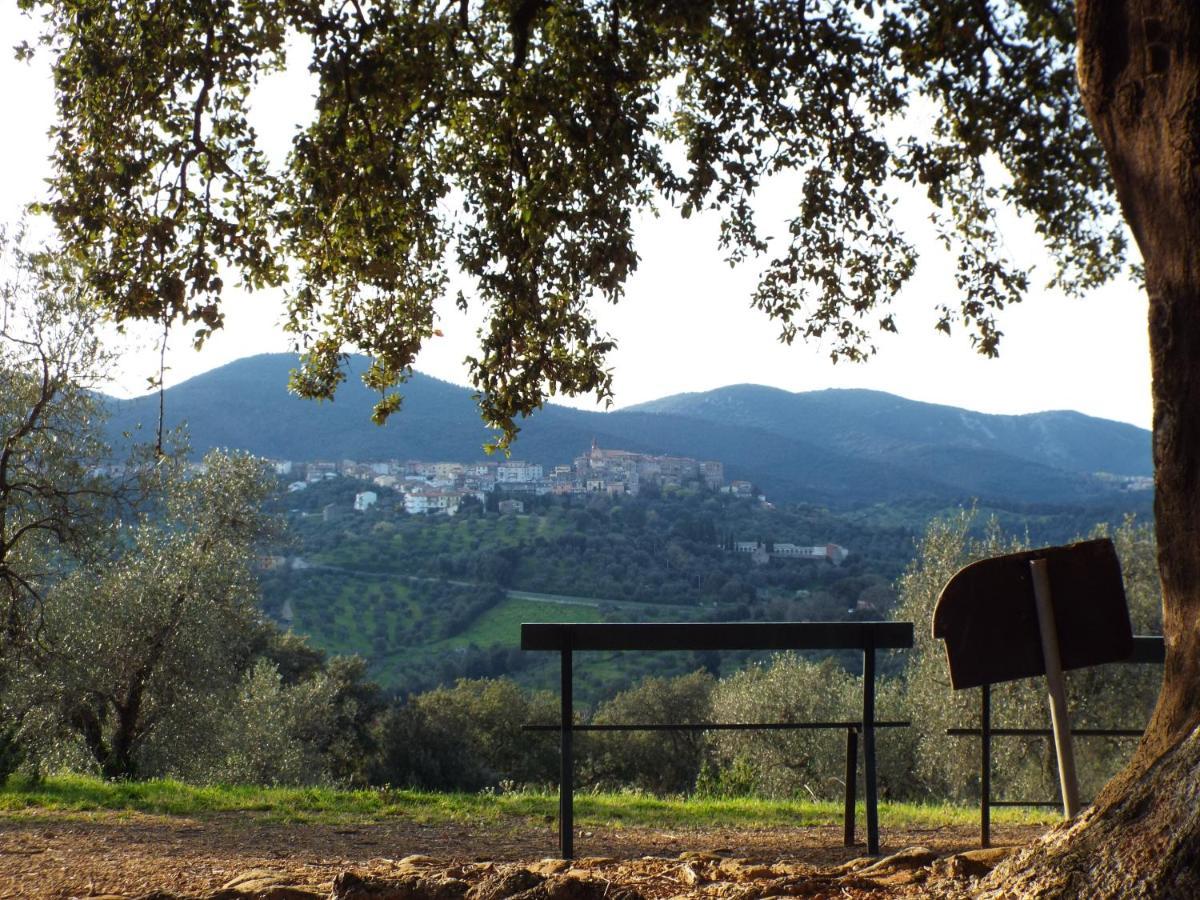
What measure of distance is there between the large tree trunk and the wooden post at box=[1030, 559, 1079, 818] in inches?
14.8

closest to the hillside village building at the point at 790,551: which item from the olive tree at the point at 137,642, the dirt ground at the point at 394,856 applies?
Answer: the olive tree at the point at 137,642

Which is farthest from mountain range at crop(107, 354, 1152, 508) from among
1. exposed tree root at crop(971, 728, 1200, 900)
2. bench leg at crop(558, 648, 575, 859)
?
exposed tree root at crop(971, 728, 1200, 900)

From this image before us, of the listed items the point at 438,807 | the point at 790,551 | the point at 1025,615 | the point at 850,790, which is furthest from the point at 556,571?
the point at 1025,615

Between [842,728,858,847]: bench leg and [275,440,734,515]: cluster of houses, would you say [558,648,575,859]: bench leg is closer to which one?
[842,728,858,847]: bench leg

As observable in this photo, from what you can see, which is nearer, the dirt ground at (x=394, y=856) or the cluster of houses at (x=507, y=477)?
the dirt ground at (x=394, y=856)

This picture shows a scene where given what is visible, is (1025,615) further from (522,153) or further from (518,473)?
(518,473)

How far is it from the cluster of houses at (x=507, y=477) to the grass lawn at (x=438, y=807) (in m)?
55.5

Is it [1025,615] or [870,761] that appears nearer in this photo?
[1025,615]

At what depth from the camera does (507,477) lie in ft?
231

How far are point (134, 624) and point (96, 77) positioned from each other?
14.2 meters

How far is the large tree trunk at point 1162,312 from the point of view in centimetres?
279

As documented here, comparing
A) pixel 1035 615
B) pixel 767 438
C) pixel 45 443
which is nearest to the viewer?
pixel 1035 615

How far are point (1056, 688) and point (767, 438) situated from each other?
79972 mm

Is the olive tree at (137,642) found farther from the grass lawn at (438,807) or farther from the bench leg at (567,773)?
the bench leg at (567,773)
